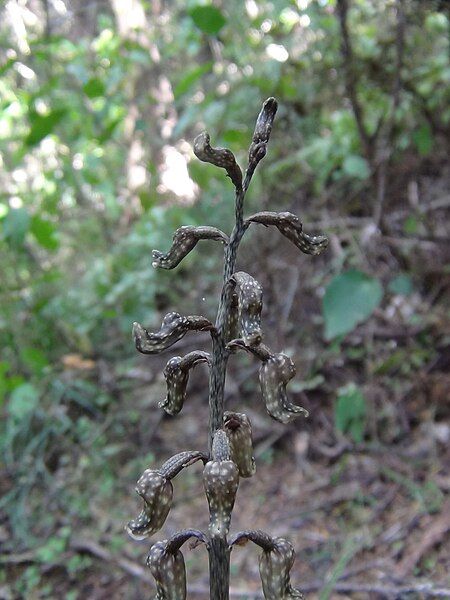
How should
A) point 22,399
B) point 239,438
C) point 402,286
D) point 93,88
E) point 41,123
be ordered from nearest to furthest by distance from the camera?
point 239,438 → point 41,123 → point 93,88 → point 22,399 → point 402,286

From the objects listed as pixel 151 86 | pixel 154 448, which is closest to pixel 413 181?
pixel 154 448

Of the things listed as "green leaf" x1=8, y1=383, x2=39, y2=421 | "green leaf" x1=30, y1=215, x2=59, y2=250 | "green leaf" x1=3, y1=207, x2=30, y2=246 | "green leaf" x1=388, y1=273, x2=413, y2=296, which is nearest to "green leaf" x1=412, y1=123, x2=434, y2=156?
"green leaf" x1=388, y1=273, x2=413, y2=296

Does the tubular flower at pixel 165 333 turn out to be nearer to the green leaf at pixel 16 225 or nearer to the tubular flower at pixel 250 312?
the tubular flower at pixel 250 312

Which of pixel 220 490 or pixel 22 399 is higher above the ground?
pixel 22 399

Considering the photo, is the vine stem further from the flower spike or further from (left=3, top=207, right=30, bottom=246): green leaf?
(left=3, top=207, right=30, bottom=246): green leaf

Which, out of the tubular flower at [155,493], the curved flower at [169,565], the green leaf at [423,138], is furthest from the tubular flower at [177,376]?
the green leaf at [423,138]

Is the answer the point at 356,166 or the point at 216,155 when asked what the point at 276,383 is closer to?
the point at 216,155

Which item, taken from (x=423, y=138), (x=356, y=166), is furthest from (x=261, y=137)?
(x=423, y=138)
